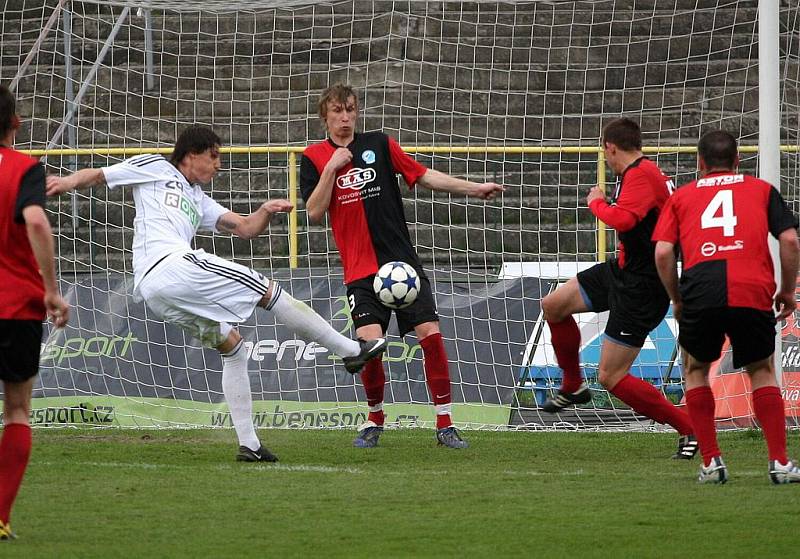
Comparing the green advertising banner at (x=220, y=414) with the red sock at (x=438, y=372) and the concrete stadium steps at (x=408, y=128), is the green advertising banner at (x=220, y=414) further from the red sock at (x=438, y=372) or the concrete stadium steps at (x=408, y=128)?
the concrete stadium steps at (x=408, y=128)

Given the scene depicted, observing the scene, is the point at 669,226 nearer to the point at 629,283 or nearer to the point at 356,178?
the point at 629,283

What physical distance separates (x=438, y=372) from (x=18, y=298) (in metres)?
3.95

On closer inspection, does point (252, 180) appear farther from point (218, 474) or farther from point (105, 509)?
point (105, 509)

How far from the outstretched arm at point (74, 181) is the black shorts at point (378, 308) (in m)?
1.89

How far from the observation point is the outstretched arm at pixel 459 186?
27.3 ft

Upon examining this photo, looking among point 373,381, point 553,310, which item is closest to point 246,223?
point 373,381

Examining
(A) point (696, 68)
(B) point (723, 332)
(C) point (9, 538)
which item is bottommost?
(C) point (9, 538)

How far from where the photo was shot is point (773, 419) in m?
6.57

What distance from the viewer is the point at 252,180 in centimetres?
1440

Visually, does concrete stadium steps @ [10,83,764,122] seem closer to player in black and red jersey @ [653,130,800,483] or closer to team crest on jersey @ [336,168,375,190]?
team crest on jersey @ [336,168,375,190]

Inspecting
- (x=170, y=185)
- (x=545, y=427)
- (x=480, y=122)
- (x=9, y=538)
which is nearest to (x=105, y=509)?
(x=9, y=538)

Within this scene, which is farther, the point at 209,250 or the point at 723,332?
the point at 209,250

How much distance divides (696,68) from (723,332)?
9557 mm

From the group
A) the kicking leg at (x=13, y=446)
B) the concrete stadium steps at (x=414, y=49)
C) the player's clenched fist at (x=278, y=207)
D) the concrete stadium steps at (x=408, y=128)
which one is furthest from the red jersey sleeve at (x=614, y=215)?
the concrete stadium steps at (x=414, y=49)
